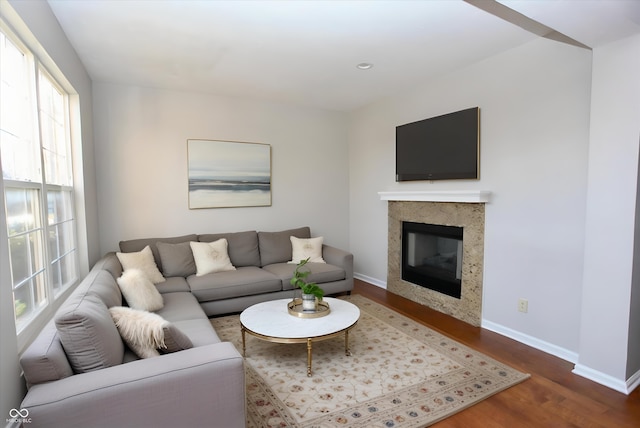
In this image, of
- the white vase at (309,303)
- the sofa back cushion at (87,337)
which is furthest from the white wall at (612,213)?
the sofa back cushion at (87,337)

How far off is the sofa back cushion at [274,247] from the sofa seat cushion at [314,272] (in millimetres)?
131

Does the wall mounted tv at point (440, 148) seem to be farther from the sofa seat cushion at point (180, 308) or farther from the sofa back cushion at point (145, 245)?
the sofa back cushion at point (145, 245)

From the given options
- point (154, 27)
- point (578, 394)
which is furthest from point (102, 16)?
point (578, 394)

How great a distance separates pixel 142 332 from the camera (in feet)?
5.79

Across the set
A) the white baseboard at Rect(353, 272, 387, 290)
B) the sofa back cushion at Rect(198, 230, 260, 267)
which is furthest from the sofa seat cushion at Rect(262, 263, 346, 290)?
the white baseboard at Rect(353, 272, 387, 290)

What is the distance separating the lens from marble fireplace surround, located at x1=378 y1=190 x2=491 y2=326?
333 centimetres

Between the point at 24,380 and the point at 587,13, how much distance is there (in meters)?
3.43

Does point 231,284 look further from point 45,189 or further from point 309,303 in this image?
point 45,189

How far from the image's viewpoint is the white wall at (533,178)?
2.62 meters

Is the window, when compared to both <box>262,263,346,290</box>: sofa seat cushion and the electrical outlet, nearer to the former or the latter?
<box>262,263,346,290</box>: sofa seat cushion

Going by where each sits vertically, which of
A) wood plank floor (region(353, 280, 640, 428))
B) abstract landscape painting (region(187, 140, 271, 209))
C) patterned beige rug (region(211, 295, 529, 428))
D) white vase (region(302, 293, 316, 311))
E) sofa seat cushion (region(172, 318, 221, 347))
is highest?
abstract landscape painting (region(187, 140, 271, 209))

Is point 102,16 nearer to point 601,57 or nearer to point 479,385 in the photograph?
point 601,57

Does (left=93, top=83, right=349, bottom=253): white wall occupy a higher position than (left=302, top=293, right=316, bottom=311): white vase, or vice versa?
(left=93, top=83, right=349, bottom=253): white wall

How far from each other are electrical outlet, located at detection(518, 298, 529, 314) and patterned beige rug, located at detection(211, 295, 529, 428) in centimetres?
64
